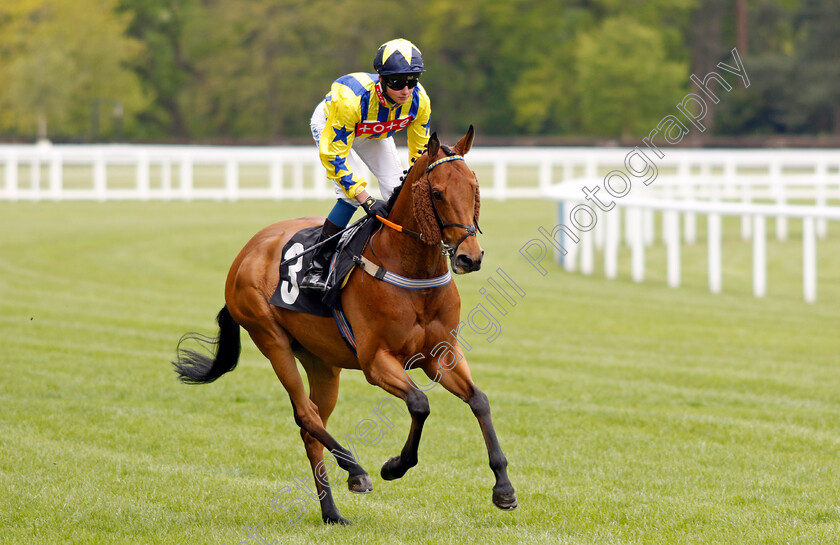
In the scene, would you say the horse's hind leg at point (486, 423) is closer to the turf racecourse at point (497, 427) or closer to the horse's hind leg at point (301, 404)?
the turf racecourse at point (497, 427)

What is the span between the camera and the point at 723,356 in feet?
28.9

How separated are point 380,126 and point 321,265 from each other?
667 millimetres

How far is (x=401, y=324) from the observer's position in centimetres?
467

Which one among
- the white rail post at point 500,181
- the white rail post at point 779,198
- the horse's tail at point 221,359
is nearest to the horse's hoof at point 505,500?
the horse's tail at point 221,359

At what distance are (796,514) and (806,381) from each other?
3.18 meters

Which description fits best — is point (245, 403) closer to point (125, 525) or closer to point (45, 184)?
point (125, 525)

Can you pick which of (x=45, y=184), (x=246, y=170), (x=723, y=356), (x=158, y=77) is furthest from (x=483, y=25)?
(x=723, y=356)

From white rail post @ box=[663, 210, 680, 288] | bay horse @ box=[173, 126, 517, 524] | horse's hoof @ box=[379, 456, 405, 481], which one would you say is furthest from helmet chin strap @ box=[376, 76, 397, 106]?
white rail post @ box=[663, 210, 680, 288]

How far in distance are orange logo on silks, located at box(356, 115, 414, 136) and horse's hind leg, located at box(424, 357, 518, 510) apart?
3.64ft

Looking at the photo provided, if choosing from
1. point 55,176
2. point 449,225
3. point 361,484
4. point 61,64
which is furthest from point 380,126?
point 61,64

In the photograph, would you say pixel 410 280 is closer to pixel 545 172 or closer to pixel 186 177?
pixel 545 172

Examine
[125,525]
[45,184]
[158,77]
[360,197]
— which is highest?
[158,77]

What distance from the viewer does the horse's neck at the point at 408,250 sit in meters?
4.67

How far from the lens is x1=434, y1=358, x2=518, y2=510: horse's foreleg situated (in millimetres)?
4406
